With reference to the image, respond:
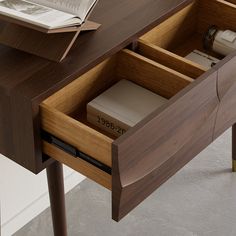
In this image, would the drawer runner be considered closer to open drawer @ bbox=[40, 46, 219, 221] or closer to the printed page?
open drawer @ bbox=[40, 46, 219, 221]

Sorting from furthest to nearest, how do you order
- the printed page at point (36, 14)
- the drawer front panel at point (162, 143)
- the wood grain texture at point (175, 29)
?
the wood grain texture at point (175, 29)
the printed page at point (36, 14)
the drawer front panel at point (162, 143)

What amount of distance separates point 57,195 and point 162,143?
0.43 m

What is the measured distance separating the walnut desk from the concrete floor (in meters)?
0.39

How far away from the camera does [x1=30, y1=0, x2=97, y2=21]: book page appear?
117 centimetres

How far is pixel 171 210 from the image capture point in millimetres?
1735

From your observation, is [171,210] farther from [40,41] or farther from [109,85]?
[40,41]

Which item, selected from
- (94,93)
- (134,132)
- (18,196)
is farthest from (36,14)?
(18,196)

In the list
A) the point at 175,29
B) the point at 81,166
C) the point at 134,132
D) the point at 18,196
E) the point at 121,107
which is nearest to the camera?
the point at 134,132

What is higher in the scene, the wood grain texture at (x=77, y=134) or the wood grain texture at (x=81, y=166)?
the wood grain texture at (x=77, y=134)

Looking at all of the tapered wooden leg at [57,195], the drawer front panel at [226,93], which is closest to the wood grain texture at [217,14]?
the drawer front panel at [226,93]

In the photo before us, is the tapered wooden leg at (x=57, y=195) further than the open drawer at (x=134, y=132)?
Yes

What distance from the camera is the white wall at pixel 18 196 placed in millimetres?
1582

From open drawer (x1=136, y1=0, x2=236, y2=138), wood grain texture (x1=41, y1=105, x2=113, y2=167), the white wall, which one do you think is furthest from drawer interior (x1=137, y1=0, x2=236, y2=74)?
the white wall

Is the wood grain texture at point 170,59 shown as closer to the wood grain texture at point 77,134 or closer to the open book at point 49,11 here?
the open book at point 49,11
